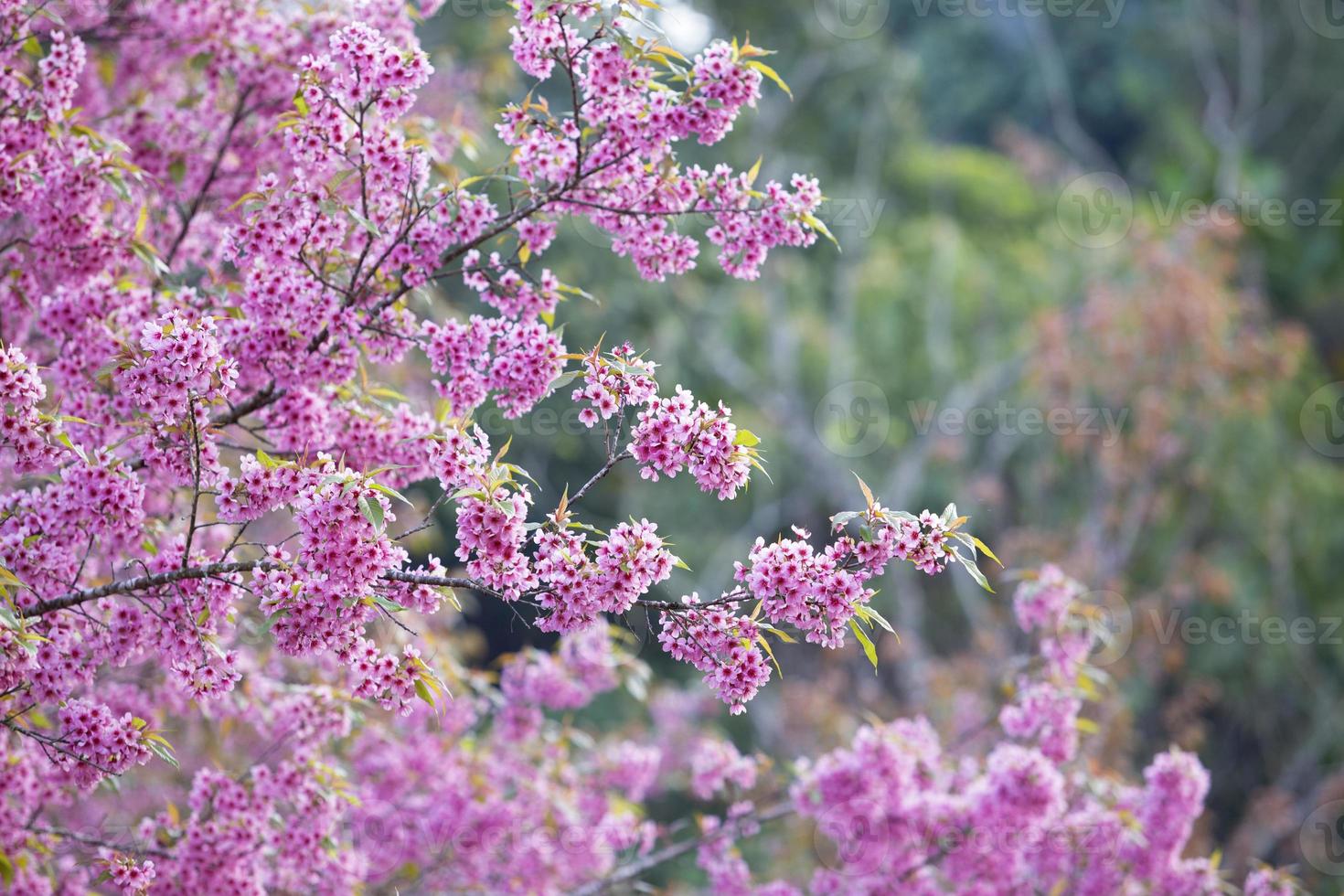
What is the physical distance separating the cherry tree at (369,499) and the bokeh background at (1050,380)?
1914mm

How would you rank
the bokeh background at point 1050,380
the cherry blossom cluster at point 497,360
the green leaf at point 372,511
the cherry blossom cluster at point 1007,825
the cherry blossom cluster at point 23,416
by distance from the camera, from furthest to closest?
the bokeh background at point 1050,380 → the cherry blossom cluster at point 1007,825 → the cherry blossom cluster at point 497,360 → the cherry blossom cluster at point 23,416 → the green leaf at point 372,511

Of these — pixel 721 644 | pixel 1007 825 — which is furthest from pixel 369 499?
pixel 1007 825

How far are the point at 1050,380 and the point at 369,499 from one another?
8.12 meters

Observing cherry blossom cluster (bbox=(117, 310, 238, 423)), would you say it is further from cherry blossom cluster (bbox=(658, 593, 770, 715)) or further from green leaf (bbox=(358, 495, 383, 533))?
cherry blossom cluster (bbox=(658, 593, 770, 715))

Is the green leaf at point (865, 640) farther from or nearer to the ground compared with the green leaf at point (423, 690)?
farther from the ground

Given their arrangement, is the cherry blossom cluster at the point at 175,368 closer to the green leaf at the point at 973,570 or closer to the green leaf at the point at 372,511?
the green leaf at the point at 372,511

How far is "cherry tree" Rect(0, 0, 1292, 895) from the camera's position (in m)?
2.41

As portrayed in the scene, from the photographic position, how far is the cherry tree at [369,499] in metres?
2.41

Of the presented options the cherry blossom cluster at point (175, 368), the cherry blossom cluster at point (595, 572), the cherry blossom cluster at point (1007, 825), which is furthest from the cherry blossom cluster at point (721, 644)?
the cherry blossom cluster at point (1007, 825)

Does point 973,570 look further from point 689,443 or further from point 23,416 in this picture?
point 23,416

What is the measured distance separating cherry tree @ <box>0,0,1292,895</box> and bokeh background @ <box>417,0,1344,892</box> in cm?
191

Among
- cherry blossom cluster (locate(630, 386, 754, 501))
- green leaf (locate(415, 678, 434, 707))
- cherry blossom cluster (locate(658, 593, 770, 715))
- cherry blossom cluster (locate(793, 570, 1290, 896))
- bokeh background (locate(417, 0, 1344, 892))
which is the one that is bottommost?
bokeh background (locate(417, 0, 1344, 892))

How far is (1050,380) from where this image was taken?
958 cm

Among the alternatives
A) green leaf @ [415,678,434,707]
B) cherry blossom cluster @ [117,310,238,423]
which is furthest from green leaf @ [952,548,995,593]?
cherry blossom cluster @ [117,310,238,423]
